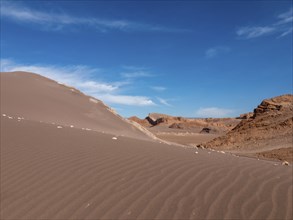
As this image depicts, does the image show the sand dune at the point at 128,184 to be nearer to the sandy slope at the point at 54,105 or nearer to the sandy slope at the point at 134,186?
the sandy slope at the point at 134,186

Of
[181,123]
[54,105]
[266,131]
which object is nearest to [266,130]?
[266,131]

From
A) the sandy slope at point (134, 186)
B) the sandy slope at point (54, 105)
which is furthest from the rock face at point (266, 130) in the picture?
the sandy slope at point (134, 186)

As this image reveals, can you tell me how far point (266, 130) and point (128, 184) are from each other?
19.8 metres

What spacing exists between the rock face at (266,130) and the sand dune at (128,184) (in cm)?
1465

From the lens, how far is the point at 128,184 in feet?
16.2

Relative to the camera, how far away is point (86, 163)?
6.03 metres

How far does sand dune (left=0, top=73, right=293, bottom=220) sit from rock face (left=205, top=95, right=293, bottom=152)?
48.1 feet

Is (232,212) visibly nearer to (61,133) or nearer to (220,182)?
(220,182)

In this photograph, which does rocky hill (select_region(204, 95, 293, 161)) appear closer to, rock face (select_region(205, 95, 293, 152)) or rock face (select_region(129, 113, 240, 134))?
rock face (select_region(205, 95, 293, 152))

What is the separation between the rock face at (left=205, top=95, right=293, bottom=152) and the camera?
20.8m

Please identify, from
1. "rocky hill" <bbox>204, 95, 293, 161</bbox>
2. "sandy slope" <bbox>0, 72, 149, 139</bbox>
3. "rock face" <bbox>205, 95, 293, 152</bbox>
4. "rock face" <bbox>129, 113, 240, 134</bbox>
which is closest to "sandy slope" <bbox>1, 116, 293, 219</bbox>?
"sandy slope" <bbox>0, 72, 149, 139</bbox>

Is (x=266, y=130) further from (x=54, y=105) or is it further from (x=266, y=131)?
(x=54, y=105)

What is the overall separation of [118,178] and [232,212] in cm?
186

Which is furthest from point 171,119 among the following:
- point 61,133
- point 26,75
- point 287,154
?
point 61,133
